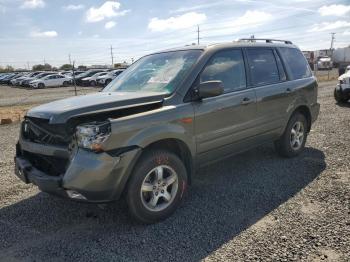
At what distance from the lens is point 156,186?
394 centimetres

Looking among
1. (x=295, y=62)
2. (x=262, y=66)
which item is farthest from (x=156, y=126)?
(x=295, y=62)

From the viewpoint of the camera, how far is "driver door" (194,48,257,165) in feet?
14.3

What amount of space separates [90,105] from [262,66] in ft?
9.10

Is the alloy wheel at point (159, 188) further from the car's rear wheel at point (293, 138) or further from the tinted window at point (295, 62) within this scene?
the tinted window at point (295, 62)

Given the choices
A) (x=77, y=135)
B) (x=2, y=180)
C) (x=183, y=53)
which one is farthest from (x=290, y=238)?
(x=2, y=180)

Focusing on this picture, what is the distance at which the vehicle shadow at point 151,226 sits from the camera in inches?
135

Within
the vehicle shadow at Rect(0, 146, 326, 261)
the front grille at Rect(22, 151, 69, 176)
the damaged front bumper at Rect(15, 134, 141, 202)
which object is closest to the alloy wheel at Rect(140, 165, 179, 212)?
the vehicle shadow at Rect(0, 146, 326, 261)

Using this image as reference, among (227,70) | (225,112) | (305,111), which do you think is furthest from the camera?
(305,111)

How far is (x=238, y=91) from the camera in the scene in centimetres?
485

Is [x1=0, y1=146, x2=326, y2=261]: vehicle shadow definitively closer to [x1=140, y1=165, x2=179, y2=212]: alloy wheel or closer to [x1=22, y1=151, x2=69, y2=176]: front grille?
[x1=140, y1=165, x2=179, y2=212]: alloy wheel

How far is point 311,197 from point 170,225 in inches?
72.5

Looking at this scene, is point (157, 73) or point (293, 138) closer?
point (157, 73)

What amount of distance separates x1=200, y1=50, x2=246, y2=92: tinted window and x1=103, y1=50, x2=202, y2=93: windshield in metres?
0.22

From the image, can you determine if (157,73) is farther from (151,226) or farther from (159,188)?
(151,226)
